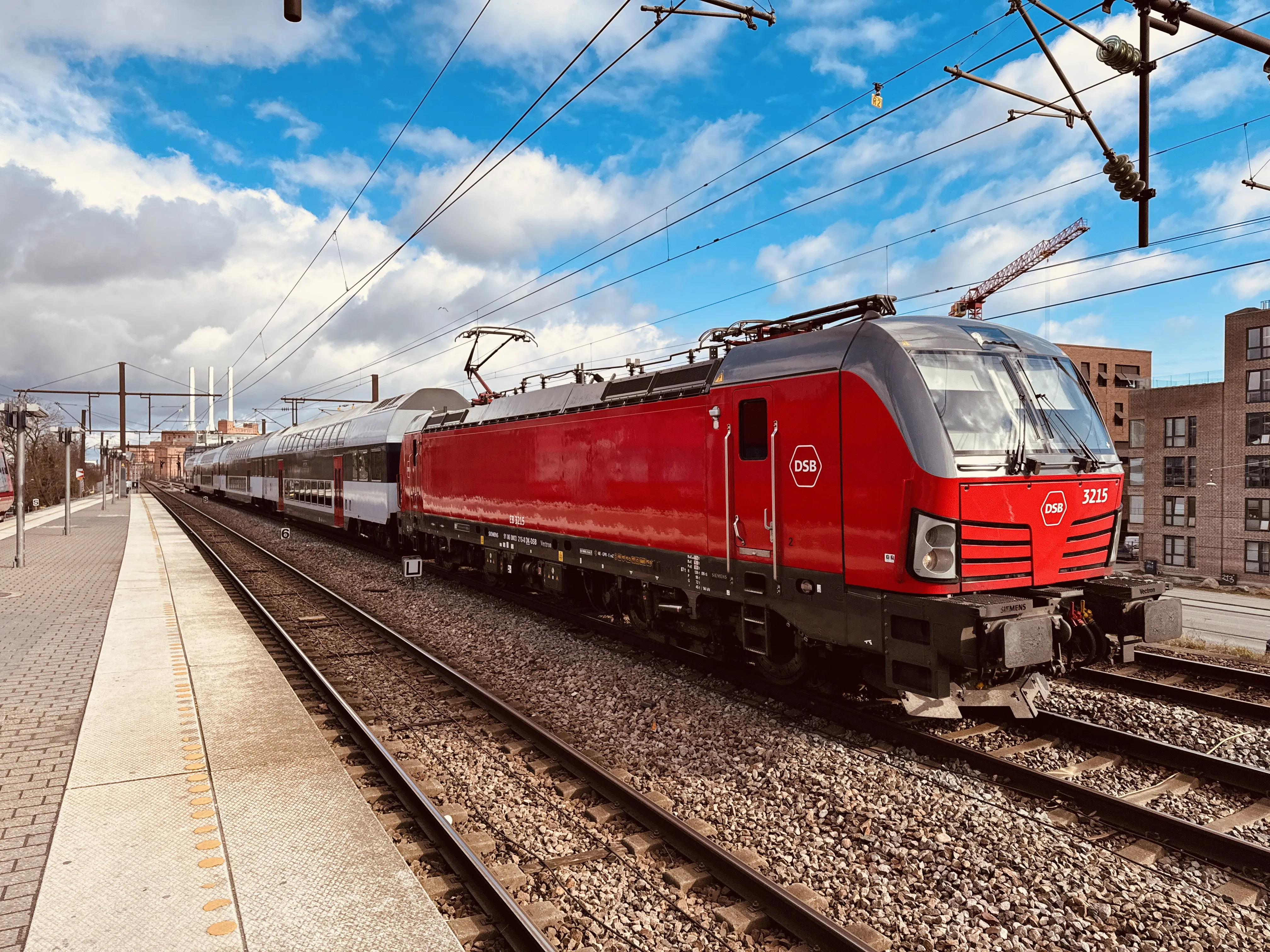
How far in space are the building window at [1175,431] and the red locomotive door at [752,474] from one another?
5063 cm

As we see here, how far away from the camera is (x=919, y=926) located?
14.0 feet

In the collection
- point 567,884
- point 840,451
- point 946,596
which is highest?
point 840,451

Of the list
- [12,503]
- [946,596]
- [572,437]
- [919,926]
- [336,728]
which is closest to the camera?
[919,926]

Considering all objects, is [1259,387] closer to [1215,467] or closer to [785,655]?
[1215,467]

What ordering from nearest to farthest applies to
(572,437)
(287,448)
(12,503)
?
(572,437) → (287,448) → (12,503)

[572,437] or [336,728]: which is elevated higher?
[572,437]

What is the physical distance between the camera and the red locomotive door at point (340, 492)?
2423 cm

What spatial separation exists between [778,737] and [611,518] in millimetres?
4272

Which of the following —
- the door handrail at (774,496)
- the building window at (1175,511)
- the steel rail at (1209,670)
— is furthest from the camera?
the building window at (1175,511)

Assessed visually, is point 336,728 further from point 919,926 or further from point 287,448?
point 287,448

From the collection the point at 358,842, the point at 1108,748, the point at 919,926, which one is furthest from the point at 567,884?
the point at 1108,748

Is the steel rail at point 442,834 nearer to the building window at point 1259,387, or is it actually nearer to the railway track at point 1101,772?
the railway track at point 1101,772

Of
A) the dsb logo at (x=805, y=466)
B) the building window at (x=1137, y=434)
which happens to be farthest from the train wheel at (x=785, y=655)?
the building window at (x=1137, y=434)

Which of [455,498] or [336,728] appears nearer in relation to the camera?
[336,728]
